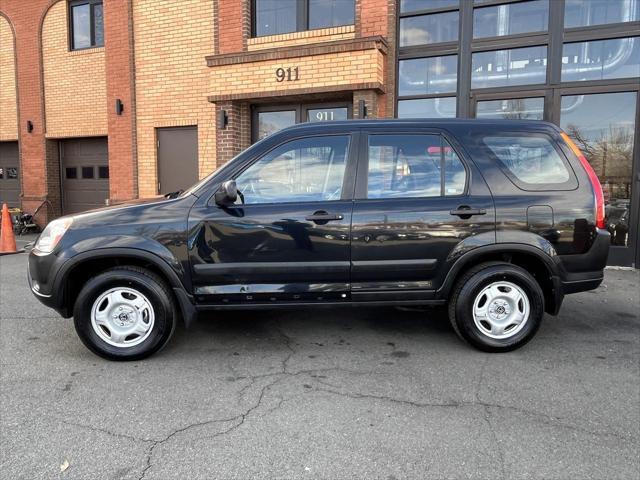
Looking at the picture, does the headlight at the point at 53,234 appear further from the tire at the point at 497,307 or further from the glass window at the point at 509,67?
the glass window at the point at 509,67

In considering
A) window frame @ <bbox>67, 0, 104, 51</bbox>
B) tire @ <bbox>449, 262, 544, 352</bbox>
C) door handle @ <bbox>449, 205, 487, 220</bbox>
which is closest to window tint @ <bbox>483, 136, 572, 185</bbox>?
door handle @ <bbox>449, 205, 487, 220</bbox>

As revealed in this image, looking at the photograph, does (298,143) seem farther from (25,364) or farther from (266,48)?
(266,48)

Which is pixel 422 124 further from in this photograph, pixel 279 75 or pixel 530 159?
pixel 279 75

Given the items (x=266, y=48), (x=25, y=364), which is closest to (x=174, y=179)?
(x=266, y=48)

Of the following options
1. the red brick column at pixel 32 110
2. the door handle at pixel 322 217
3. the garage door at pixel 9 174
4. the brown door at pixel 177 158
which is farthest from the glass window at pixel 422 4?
the garage door at pixel 9 174

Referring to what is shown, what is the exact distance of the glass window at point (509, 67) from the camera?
7918 millimetres

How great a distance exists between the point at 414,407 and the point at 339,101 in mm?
6729

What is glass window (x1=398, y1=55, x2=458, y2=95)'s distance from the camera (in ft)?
27.6

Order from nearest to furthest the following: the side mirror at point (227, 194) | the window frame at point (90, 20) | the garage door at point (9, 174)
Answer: the side mirror at point (227, 194) → the window frame at point (90, 20) → the garage door at point (9, 174)

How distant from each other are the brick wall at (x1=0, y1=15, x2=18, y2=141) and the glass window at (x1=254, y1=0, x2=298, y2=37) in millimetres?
7519

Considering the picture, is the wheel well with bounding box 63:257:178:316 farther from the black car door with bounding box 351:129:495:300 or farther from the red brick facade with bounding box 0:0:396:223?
the red brick facade with bounding box 0:0:396:223

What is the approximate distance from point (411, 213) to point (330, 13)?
6.33 metres

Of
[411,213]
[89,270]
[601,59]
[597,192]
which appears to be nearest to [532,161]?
[597,192]

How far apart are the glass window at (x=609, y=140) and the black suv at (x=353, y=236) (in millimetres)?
4249
